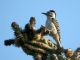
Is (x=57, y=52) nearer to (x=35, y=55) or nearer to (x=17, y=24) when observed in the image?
(x=35, y=55)

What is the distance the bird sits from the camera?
1205 cm

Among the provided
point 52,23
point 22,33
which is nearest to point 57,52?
point 22,33

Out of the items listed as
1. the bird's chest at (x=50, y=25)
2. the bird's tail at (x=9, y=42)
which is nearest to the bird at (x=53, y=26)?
the bird's chest at (x=50, y=25)

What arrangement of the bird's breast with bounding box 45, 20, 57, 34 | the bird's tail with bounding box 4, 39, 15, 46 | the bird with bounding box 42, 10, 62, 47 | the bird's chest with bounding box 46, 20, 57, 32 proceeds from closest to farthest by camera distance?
the bird's tail with bounding box 4, 39, 15, 46
the bird with bounding box 42, 10, 62, 47
the bird's breast with bounding box 45, 20, 57, 34
the bird's chest with bounding box 46, 20, 57, 32

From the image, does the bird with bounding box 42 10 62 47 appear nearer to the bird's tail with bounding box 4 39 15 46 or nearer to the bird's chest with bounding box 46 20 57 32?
the bird's chest with bounding box 46 20 57 32

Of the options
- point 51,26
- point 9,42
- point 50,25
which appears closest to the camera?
point 9,42

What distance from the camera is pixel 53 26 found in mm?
12695

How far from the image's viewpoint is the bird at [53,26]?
12.1 metres

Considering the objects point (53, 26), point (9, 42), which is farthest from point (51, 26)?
point (9, 42)

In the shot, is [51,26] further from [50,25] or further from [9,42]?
[9,42]

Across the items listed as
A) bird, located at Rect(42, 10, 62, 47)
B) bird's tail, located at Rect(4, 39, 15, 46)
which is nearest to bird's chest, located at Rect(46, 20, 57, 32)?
bird, located at Rect(42, 10, 62, 47)

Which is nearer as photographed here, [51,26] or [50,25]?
[51,26]

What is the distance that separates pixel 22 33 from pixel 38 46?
611 millimetres

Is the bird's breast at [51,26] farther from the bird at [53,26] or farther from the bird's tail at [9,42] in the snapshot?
the bird's tail at [9,42]
